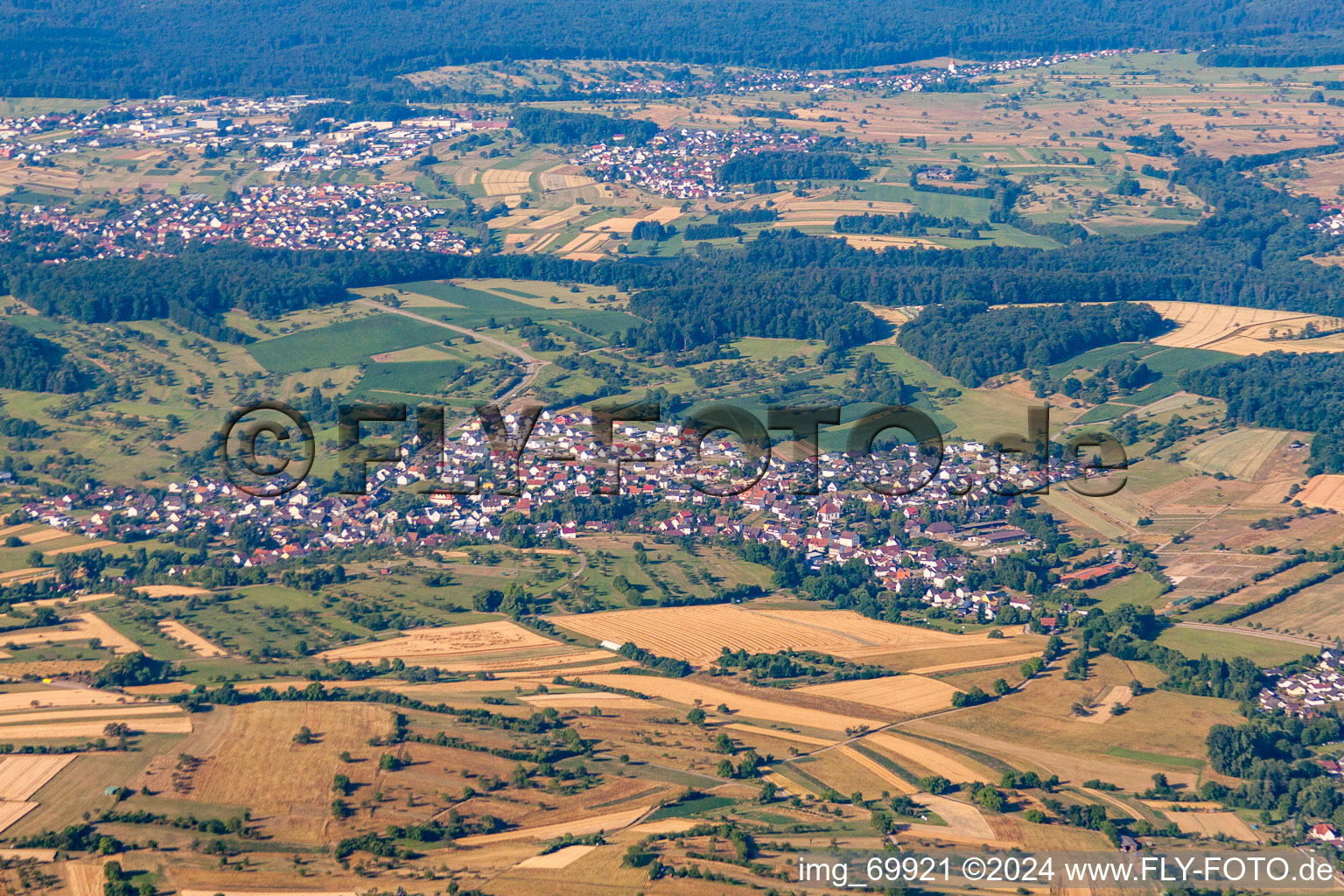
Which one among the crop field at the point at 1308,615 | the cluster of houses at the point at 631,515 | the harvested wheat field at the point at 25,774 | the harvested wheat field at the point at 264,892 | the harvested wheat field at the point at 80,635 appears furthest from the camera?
the cluster of houses at the point at 631,515

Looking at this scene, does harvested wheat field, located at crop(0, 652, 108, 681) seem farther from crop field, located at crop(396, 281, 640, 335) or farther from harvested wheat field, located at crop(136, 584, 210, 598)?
crop field, located at crop(396, 281, 640, 335)

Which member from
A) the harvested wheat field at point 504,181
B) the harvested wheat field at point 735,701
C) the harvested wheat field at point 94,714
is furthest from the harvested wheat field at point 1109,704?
the harvested wheat field at point 504,181

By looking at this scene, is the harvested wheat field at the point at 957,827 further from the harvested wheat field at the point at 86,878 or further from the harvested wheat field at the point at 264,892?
the harvested wheat field at the point at 86,878

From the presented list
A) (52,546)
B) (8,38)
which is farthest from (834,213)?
(8,38)

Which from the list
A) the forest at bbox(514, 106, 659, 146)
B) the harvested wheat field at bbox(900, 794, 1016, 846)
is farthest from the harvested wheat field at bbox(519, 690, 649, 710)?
the forest at bbox(514, 106, 659, 146)

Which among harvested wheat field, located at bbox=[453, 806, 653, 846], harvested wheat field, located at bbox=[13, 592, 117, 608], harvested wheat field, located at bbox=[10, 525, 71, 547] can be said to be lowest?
harvested wheat field, located at bbox=[453, 806, 653, 846]

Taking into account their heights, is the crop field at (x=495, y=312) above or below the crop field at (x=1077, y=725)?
above

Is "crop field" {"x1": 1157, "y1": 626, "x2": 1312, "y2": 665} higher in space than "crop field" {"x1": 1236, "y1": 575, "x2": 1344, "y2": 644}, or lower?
lower
